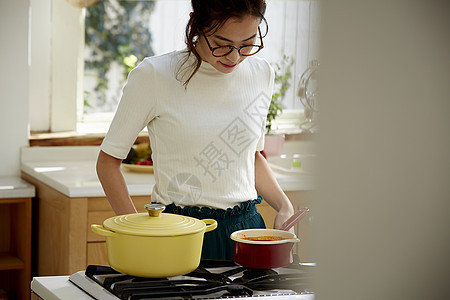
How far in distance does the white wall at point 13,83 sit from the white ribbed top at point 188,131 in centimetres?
161

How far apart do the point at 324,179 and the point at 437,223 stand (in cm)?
8

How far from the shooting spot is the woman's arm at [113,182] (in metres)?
1.61

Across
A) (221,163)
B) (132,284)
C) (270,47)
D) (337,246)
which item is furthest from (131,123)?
(270,47)

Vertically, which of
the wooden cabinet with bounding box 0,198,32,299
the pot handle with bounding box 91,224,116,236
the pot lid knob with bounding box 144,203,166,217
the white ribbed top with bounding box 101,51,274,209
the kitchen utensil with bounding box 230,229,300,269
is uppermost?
the white ribbed top with bounding box 101,51,274,209

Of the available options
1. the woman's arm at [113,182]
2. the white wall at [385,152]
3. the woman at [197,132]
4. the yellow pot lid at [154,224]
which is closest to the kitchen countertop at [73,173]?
the woman at [197,132]

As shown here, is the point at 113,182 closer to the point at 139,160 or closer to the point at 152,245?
the point at 152,245

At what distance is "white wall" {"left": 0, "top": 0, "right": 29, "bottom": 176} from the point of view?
2994 mm

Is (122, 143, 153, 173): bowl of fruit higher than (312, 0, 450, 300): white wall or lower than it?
lower

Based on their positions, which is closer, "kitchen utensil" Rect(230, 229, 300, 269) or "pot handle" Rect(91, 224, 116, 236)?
"pot handle" Rect(91, 224, 116, 236)

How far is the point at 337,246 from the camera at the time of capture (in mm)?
405

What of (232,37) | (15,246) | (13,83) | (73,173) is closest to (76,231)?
(73,173)

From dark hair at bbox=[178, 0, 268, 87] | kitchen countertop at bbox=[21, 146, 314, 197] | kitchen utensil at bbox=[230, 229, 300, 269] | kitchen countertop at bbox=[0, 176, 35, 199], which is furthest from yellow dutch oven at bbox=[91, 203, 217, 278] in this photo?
kitchen countertop at bbox=[0, 176, 35, 199]

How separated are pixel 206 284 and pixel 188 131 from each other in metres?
0.57

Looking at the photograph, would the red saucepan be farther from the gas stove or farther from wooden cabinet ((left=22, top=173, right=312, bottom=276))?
wooden cabinet ((left=22, top=173, right=312, bottom=276))
